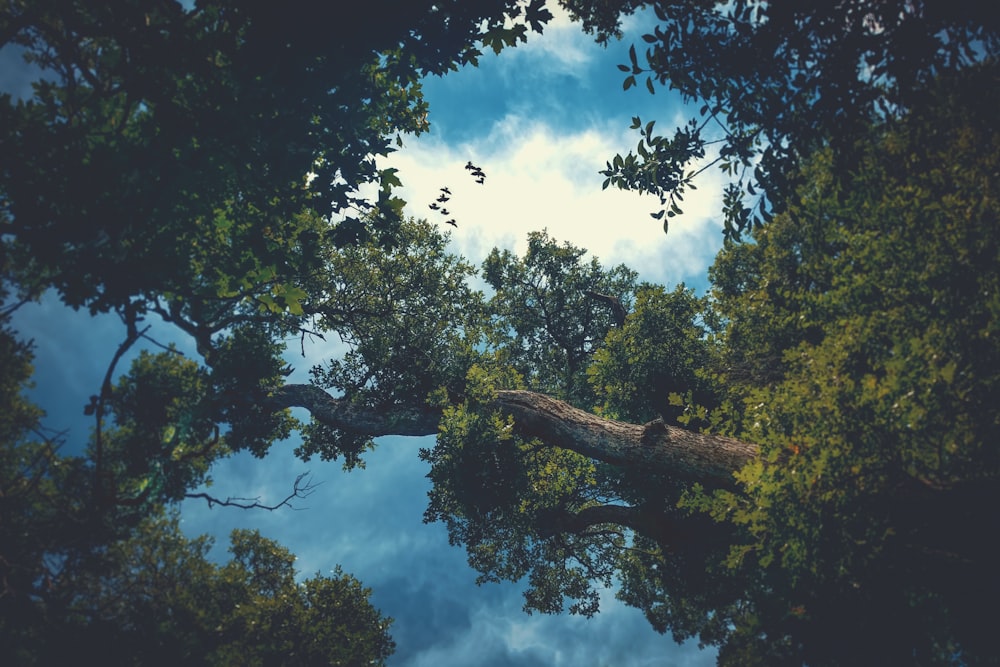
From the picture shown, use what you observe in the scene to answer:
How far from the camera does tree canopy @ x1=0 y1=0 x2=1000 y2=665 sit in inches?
227

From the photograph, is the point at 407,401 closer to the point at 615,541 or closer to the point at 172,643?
the point at 172,643

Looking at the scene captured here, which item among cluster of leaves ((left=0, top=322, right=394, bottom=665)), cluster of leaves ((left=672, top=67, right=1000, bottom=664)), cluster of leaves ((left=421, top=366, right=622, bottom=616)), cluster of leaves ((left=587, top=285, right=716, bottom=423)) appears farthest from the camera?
cluster of leaves ((left=587, top=285, right=716, bottom=423))

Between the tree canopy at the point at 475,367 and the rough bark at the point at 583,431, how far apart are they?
94mm

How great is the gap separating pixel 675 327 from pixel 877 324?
8.38 meters

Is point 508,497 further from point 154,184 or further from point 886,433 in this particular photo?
point 154,184

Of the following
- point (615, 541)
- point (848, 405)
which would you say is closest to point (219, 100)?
point (848, 405)

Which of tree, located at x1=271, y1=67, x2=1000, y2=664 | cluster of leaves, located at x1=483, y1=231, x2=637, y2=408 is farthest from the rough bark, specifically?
cluster of leaves, located at x1=483, y1=231, x2=637, y2=408

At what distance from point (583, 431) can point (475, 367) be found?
3.40 meters

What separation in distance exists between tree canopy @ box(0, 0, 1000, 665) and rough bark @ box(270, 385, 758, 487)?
94 mm

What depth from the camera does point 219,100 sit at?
6949 mm

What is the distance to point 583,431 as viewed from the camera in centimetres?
1104

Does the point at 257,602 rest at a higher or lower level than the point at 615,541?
lower

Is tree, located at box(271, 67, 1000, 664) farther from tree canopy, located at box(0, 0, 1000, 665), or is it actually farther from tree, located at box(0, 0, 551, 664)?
tree, located at box(0, 0, 551, 664)

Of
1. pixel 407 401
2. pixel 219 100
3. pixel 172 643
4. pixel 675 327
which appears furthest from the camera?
pixel 675 327
